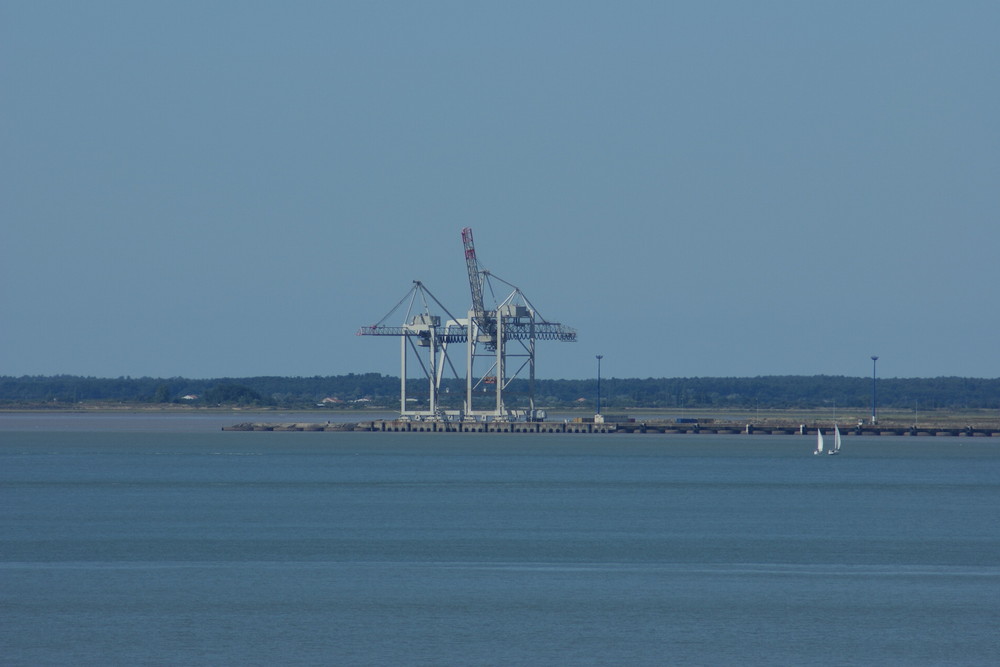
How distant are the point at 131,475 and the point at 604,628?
38.7 metres

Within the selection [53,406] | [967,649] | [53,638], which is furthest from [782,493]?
[53,406]

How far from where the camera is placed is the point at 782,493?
5112cm

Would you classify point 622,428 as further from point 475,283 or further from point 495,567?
point 495,567

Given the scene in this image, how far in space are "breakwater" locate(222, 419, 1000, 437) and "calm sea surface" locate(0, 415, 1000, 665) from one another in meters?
43.3

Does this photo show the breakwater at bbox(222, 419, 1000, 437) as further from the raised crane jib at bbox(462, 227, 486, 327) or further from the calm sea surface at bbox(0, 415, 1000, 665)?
the calm sea surface at bbox(0, 415, 1000, 665)

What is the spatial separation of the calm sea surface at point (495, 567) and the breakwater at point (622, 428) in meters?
43.3

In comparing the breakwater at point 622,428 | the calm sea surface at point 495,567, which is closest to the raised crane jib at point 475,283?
the breakwater at point 622,428

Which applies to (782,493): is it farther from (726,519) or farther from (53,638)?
(53,638)

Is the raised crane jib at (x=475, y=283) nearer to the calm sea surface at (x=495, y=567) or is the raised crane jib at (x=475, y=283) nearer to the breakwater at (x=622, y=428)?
the breakwater at (x=622, y=428)

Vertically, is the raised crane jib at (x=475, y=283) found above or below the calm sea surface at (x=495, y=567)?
above

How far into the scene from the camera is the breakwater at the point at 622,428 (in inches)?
4124

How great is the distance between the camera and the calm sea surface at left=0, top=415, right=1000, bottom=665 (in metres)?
22.3

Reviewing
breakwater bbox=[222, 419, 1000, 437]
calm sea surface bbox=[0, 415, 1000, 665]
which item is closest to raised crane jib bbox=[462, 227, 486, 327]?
breakwater bbox=[222, 419, 1000, 437]

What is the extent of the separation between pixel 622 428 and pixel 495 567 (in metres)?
78.6
